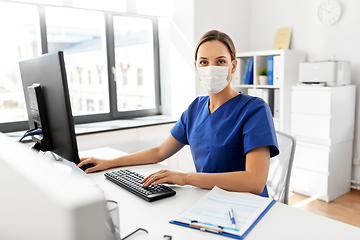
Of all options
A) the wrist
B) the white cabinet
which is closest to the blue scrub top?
the wrist

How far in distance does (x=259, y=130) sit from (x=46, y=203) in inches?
43.7

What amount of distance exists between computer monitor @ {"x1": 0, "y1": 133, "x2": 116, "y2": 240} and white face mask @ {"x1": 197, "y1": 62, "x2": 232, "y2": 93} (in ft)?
3.91

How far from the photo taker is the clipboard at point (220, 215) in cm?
88

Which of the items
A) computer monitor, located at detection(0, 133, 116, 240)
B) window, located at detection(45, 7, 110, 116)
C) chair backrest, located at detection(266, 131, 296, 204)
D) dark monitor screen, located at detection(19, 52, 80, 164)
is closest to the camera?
computer monitor, located at detection(0, 133, 116, 240)

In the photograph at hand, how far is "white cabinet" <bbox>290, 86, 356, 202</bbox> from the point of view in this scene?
2.92 m

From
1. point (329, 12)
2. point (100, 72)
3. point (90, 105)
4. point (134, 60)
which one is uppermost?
point (329, 12)

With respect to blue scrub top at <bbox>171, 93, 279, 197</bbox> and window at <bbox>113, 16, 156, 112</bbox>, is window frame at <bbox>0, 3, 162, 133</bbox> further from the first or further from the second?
blue scrub top at <bbox>171, 93, 279, 197</bbox>

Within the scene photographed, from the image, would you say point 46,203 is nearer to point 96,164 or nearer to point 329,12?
point 96,164

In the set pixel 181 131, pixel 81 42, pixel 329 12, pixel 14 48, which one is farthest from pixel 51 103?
pixel 329 12

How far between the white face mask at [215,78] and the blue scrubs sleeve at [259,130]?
7.9 inches

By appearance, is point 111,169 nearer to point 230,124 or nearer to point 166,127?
point 230,124

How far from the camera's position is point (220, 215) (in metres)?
0.97

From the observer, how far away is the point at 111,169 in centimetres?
154

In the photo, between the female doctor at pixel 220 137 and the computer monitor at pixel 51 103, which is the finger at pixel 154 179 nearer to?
the female doctor at pixel 220 137
